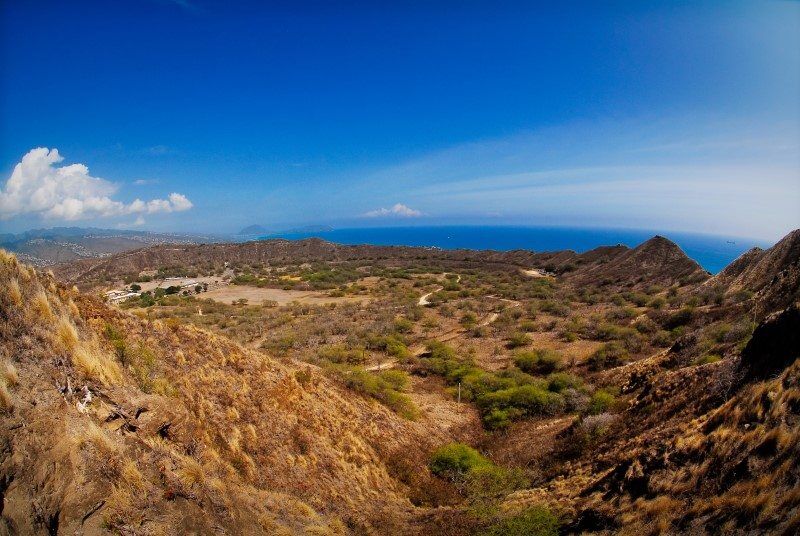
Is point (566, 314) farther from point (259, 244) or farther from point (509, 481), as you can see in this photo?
point (259, 244)

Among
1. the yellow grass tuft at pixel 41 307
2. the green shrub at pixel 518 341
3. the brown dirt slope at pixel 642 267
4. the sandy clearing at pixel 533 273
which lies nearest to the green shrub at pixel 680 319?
the green shrub at pixel 518 341

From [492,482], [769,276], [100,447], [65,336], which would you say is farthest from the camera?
[769,276]

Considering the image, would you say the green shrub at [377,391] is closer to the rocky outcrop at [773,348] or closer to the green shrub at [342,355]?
the green shrub at [342,355]

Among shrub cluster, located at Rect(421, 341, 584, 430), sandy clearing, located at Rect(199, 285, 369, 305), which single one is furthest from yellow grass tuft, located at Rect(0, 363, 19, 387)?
sandy clearing, located at Rect(199, 285, 369, 305)

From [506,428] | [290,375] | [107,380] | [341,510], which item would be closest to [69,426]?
[107,380]

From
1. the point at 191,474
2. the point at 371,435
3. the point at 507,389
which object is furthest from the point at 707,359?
the point at 191,474

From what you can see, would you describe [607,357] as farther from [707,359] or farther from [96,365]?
[96,365]
